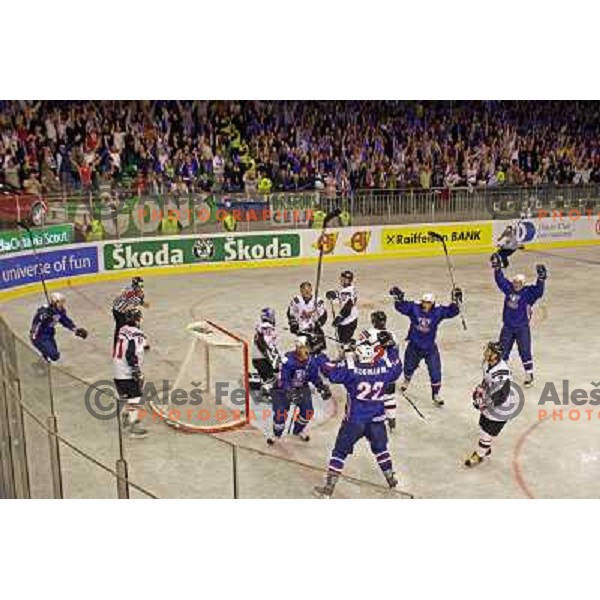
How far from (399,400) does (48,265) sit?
952 cm

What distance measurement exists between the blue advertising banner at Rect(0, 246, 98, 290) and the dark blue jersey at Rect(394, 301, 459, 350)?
859 cm

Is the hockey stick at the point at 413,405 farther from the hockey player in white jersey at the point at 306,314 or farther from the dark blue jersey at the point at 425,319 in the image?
the hockey player in white jersey at the point at 306,314

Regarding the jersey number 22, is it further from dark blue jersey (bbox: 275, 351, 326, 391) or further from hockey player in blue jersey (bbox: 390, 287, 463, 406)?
hockey player in blue jersey (bbox: 390, 287, 463, 406)

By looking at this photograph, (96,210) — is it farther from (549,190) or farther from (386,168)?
(549,190)

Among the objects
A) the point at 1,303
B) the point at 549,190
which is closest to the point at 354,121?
the point at 549,190

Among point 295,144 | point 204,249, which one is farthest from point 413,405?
point 295,144

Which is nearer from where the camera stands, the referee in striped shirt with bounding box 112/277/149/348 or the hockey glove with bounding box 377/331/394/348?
the hockey glove with bounding box 377/331/394/348

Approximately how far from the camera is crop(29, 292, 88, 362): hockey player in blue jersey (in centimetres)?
1015

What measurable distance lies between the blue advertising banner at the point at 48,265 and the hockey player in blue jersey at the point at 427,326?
8494mm

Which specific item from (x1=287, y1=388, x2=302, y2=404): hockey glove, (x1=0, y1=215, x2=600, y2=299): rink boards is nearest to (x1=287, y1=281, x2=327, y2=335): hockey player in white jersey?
(x1=287, y1=388, x2=302, y2=404): hockey glove

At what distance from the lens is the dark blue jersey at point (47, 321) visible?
33.3ft

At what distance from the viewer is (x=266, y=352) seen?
9305 millimetres

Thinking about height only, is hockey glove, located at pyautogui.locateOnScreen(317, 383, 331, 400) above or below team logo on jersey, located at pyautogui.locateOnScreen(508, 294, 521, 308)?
below

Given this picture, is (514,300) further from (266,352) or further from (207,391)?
(207,391)
